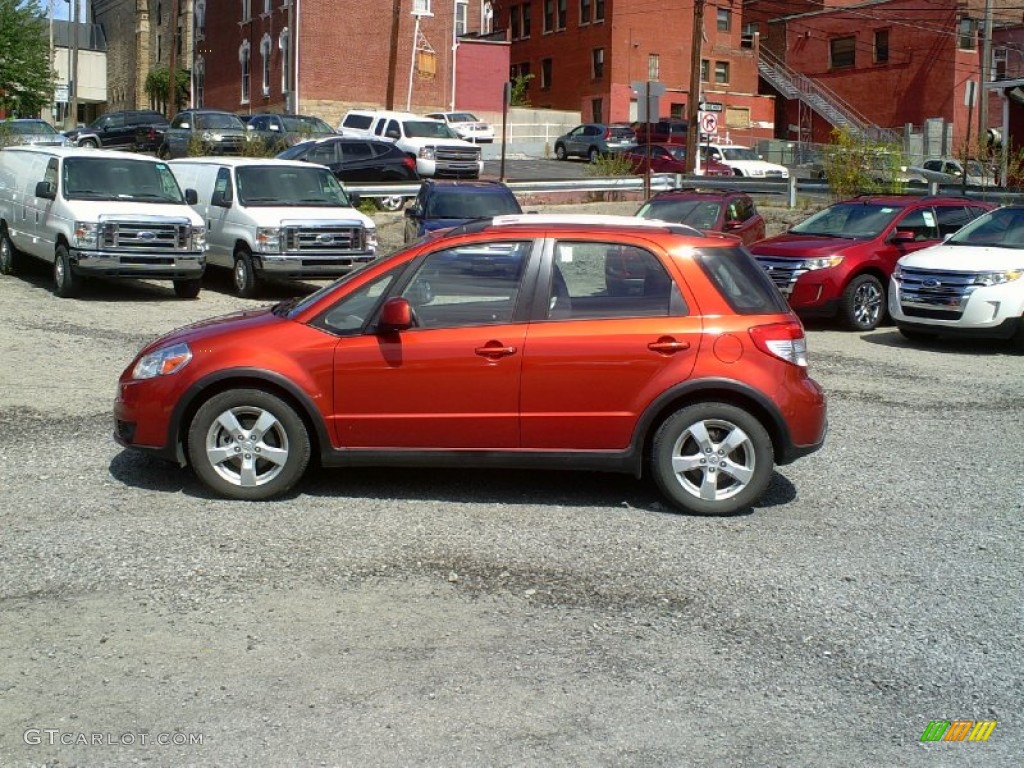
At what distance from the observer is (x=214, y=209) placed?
19.6m

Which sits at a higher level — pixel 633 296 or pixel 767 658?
pixel 633 296

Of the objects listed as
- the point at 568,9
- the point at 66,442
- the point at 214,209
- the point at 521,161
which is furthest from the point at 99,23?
the point at 66,442

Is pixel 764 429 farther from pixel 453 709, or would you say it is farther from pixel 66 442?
pixel 66 442

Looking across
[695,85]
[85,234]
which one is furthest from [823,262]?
[695,85]

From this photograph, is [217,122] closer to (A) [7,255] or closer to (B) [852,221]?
(A) [7,255]

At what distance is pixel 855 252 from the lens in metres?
17.3

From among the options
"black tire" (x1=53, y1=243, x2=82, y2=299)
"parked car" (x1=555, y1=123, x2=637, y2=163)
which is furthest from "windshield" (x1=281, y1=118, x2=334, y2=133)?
"black tire" (x1=53, y1=243, x2=82, y2=299)

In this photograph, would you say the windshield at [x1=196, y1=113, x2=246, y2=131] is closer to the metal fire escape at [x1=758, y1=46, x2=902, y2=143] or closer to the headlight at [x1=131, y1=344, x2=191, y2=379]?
the metal fire escape at [x1=758, y1=46, x2=902, y2=143]

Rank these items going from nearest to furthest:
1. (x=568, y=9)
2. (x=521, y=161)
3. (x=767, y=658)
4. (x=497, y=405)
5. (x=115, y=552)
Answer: (x=767, y=658), (x=115, y=552), (x=497, y=405), (x=521, y=161), (x=568, y=9)

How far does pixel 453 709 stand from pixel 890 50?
6115 cm

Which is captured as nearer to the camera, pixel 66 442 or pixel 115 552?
pixel 115 552

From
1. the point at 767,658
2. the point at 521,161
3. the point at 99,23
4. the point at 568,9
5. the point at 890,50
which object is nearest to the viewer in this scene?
the point at 767,658

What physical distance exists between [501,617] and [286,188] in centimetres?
1452

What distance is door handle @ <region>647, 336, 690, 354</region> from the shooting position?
24.3ft
